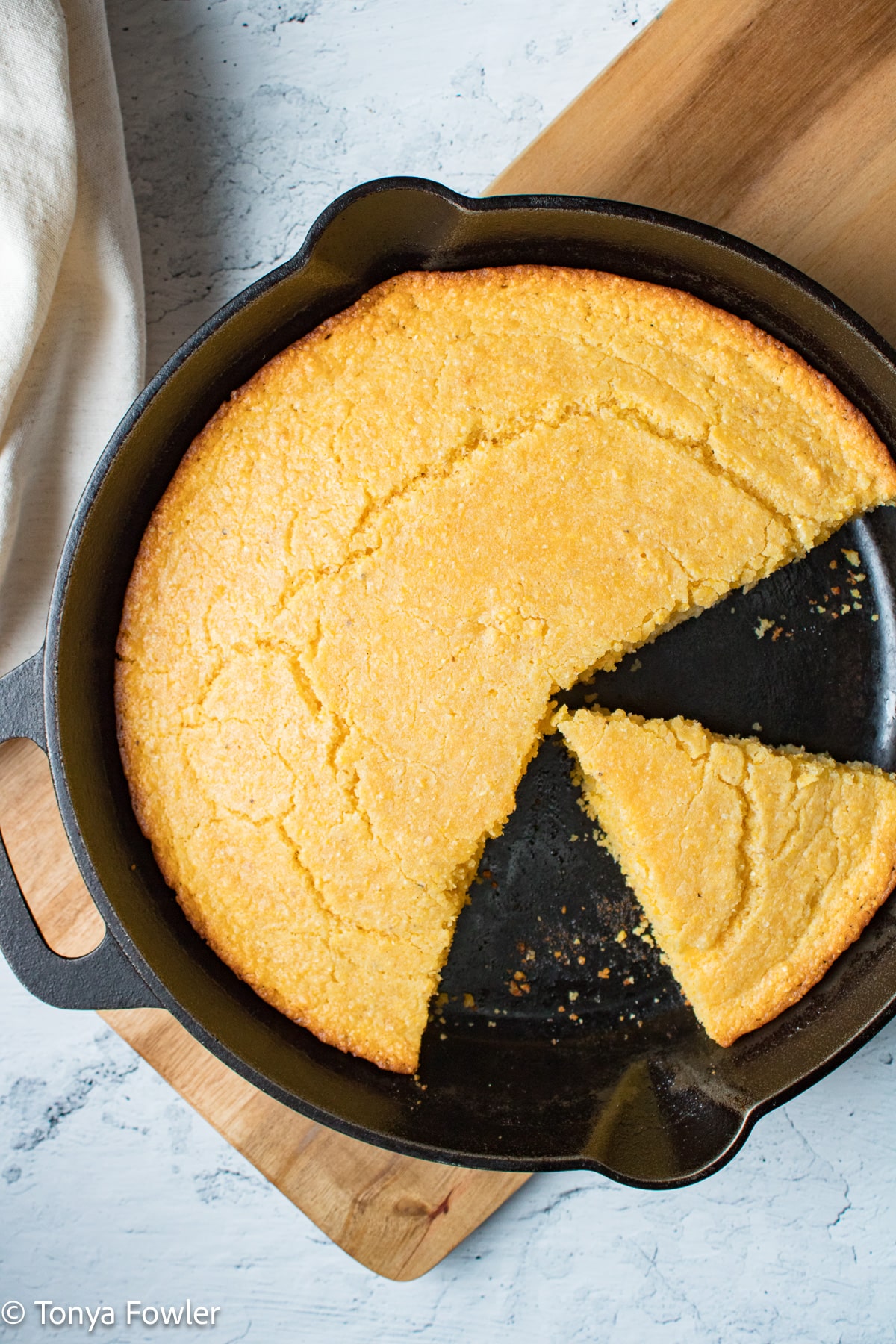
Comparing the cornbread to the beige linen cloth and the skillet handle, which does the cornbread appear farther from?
the beige linen cloth

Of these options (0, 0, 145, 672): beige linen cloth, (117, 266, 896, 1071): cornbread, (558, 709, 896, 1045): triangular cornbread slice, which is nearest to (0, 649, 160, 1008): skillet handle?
(117, 266, 896, 1071): cornbread

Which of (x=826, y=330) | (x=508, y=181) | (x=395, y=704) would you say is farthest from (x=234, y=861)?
(x=826, y=330)

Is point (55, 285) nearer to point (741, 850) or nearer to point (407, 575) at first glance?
point (407, 575)

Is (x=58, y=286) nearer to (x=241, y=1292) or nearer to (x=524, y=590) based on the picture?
(x=524, y=590)

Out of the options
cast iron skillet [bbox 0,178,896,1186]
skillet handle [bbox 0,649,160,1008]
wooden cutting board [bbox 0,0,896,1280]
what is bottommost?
skillet handle [bbox 0,649,160,1008]

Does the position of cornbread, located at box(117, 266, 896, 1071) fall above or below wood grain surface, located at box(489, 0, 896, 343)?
below

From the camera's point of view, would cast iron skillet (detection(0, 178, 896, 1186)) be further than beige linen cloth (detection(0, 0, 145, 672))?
No
